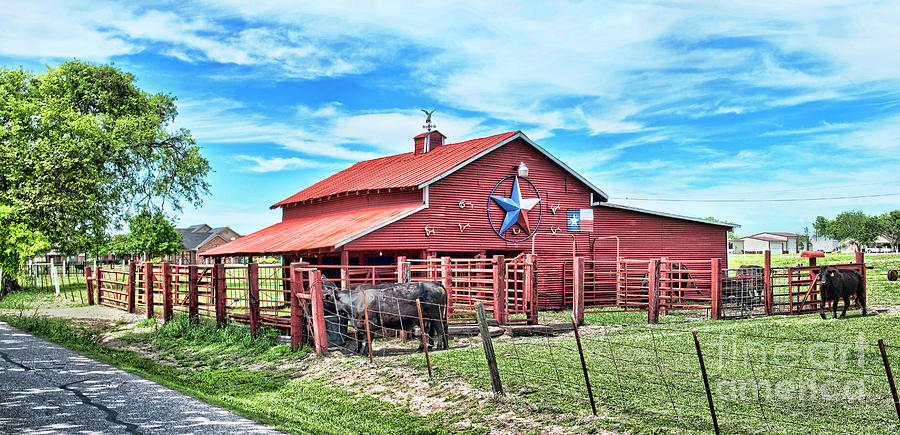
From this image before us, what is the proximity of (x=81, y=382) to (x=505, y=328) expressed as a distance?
883cm

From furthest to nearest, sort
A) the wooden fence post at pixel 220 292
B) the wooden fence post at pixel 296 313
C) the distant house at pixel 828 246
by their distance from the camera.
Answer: the distant house at pixel 828 246
the wooden fence post at pixel 220 292
the wooden fence post at pixel 296 313

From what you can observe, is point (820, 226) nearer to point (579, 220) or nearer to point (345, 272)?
point (579, 220)

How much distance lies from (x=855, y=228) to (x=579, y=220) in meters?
126

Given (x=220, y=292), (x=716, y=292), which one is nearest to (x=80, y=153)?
(x=220, y=292)

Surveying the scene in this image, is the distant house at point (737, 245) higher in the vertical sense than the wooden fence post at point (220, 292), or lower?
lower

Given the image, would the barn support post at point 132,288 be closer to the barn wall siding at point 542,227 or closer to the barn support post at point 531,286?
the barn wall siding at point 542,227

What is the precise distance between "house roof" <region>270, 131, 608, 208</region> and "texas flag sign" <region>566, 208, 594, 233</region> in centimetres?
101

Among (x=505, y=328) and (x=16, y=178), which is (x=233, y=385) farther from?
(x=16, y=178)

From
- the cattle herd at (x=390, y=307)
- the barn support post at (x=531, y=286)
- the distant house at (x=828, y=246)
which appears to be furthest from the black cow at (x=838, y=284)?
the distant house at (x=828, y=246)

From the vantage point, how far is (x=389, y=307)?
15.0 meters

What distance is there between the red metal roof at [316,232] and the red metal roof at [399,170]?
1.08 m

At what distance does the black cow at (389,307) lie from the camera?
14703 mm

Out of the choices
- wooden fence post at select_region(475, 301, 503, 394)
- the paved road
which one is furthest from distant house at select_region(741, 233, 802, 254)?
the paved road

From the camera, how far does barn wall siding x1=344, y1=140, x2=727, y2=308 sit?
2558cm
